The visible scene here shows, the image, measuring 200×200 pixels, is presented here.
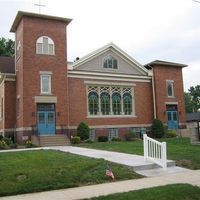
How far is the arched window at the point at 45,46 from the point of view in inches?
1196

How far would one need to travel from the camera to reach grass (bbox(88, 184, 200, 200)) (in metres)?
8.23

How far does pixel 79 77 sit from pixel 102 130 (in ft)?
18.9

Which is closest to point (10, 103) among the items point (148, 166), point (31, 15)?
point (31, 15)

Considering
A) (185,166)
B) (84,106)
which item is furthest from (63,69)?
(185,166)

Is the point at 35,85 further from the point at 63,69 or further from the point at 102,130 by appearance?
the point at 102,130

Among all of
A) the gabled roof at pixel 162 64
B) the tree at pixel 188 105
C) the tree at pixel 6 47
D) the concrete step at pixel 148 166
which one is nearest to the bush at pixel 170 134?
the gabled roof at pixel 162 64

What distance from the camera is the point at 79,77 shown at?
32.5 m

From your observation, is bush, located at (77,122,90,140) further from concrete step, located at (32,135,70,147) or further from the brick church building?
concrete step, located at (32,135,70,147)

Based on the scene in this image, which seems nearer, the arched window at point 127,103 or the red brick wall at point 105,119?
the red brick wall at point 105,119

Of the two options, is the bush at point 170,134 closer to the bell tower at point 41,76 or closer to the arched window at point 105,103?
the arched window at point 105,103

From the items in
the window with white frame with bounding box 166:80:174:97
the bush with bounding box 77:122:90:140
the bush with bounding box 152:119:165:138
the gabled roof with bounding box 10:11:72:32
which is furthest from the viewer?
the window with white frame with bounding box 166:80:174:97

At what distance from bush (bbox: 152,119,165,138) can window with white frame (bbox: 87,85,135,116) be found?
8.61ft

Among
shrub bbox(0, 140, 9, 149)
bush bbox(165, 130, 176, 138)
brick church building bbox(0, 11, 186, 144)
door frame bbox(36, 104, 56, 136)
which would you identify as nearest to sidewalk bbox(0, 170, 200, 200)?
shrub bbox(0, 140, 9, 149)

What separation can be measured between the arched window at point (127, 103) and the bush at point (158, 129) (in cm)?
294
